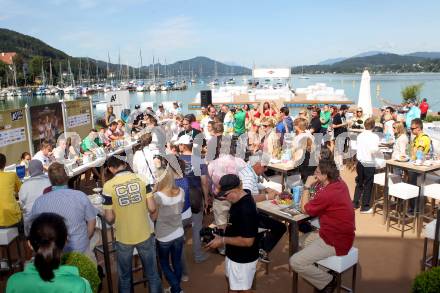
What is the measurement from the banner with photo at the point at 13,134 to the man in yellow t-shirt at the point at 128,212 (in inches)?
203

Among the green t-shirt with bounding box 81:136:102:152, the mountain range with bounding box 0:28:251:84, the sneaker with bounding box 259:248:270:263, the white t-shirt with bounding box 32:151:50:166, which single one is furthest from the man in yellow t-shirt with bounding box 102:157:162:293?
the mountain range with bounding box 0:28:251:84

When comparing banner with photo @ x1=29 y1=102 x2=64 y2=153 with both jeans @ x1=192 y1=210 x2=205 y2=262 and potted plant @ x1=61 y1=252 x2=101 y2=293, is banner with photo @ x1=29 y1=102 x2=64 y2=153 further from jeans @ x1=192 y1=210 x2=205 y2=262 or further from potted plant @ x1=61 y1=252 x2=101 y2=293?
potted plant @ x1=61 y1=252 x2=101 y2=293

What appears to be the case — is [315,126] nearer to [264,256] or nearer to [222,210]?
[264,256]

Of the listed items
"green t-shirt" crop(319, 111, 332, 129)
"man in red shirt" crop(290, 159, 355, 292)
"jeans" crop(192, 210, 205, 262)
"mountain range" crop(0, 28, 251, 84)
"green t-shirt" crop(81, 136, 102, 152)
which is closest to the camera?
"man in red shirt" crop(290, 159, 355, 292)

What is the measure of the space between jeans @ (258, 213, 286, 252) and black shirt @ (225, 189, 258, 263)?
1.36 metres

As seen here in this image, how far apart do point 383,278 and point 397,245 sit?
1.01m

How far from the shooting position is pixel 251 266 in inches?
117

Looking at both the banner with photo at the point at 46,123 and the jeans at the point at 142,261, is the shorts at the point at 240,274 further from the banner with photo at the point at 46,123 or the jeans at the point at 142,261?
the banner with photo at the point at 46,123

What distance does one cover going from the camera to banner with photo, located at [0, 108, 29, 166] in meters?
7.13

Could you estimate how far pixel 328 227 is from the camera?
335 cm

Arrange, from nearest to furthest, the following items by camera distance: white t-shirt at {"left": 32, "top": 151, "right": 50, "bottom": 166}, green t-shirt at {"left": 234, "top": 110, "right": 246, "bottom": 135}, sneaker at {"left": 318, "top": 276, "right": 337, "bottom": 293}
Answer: sneaker at {"left": 318, "top": 276, "right": 337, "bottom": 293} → white t-shirt at {"left": 32, "top": 151, "right": 50, "bottom": 166} → green t-shirt at {"left": 234, "top": 110, "right": 246, "bottom": 135}

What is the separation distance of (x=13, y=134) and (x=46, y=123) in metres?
1.04

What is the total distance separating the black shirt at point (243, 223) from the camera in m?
2.80

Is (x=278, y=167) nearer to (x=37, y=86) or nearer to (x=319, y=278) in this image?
(x=319, y=278)
